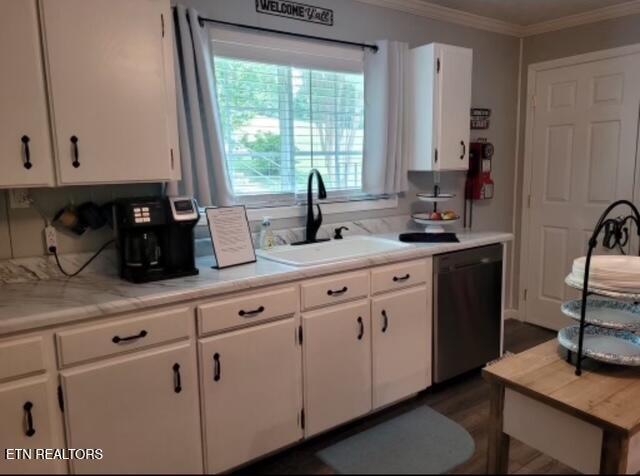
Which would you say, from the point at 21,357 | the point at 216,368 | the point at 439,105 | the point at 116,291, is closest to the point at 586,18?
the point at 439,105

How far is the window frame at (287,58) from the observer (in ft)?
8.70

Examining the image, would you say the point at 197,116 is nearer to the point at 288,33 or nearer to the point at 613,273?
the point at 288,33

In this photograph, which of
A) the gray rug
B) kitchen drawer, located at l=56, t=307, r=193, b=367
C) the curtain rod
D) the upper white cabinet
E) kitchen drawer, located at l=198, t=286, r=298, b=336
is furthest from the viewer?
the upper white cabinet

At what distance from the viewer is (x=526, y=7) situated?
348 centimetres

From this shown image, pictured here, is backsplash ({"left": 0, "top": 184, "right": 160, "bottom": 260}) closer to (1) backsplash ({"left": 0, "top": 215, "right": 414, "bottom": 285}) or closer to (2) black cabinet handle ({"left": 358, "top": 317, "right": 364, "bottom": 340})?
(1) backsplash ({"left": 0, "top": 215, "right": 414, "bottom": 285})

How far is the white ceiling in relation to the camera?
3.38 meters

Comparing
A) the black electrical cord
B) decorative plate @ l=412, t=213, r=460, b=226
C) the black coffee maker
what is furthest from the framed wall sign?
decorative plate @ l=412, t=213, r=460, b=226

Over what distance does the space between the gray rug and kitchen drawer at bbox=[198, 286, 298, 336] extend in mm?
1373

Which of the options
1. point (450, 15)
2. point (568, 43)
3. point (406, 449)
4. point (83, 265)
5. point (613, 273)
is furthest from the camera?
point (568, 43)

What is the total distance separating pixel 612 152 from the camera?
3.60 meters

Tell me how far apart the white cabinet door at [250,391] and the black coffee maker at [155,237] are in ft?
1.26

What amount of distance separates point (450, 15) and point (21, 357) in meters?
3.39

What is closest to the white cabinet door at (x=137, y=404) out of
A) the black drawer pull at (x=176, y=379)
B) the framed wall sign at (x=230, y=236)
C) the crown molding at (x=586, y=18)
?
the black drawer pull at (x=176, y=379)

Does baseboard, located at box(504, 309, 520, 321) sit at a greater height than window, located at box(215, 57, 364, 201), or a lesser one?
lesser
